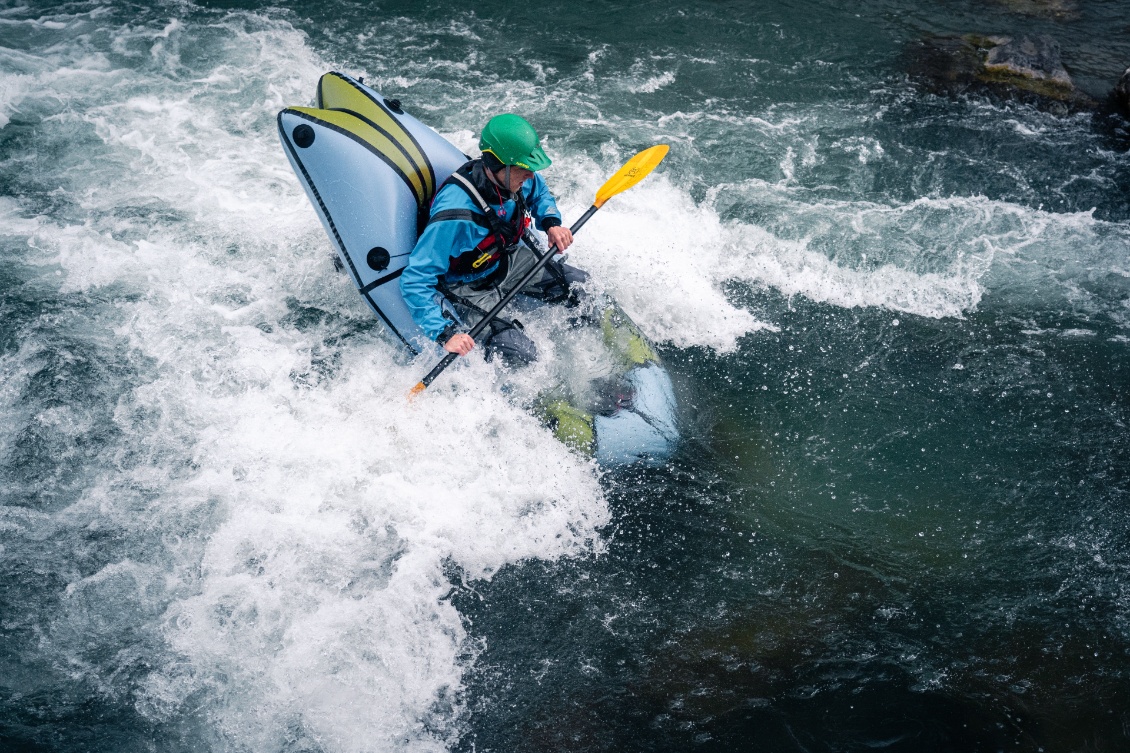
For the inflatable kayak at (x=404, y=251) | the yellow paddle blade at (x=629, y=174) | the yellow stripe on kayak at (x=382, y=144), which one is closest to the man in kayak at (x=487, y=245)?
the inflatable kayak at (x=404, y=251)

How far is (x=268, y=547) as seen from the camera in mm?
4496

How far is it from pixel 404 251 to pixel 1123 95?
7.57 m

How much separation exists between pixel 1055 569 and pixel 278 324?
5.27 m

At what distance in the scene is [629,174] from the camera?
5.66 metres

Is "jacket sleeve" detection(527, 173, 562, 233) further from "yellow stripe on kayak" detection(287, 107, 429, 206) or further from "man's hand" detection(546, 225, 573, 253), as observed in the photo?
"yellow stripe on kayak" detection(287, 107, 429, 206)

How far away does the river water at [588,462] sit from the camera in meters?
4.05

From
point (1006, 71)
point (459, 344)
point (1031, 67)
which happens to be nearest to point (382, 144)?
point (459, 344)

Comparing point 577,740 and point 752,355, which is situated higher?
point 752,355

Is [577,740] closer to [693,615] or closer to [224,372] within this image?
[693,615]

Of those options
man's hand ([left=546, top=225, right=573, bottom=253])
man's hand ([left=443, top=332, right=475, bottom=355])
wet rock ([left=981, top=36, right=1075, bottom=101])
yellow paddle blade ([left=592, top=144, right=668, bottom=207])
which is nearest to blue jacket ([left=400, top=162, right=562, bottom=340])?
man's hand ([left=443, top=332, right=475, bottom=355])

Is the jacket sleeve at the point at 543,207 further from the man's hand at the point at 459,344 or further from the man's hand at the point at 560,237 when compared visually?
the man's hand at the point at 459,344

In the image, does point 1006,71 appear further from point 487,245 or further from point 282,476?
point 282,476

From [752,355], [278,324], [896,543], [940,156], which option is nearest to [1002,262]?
[940,156]

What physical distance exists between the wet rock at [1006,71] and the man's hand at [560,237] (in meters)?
5.30
